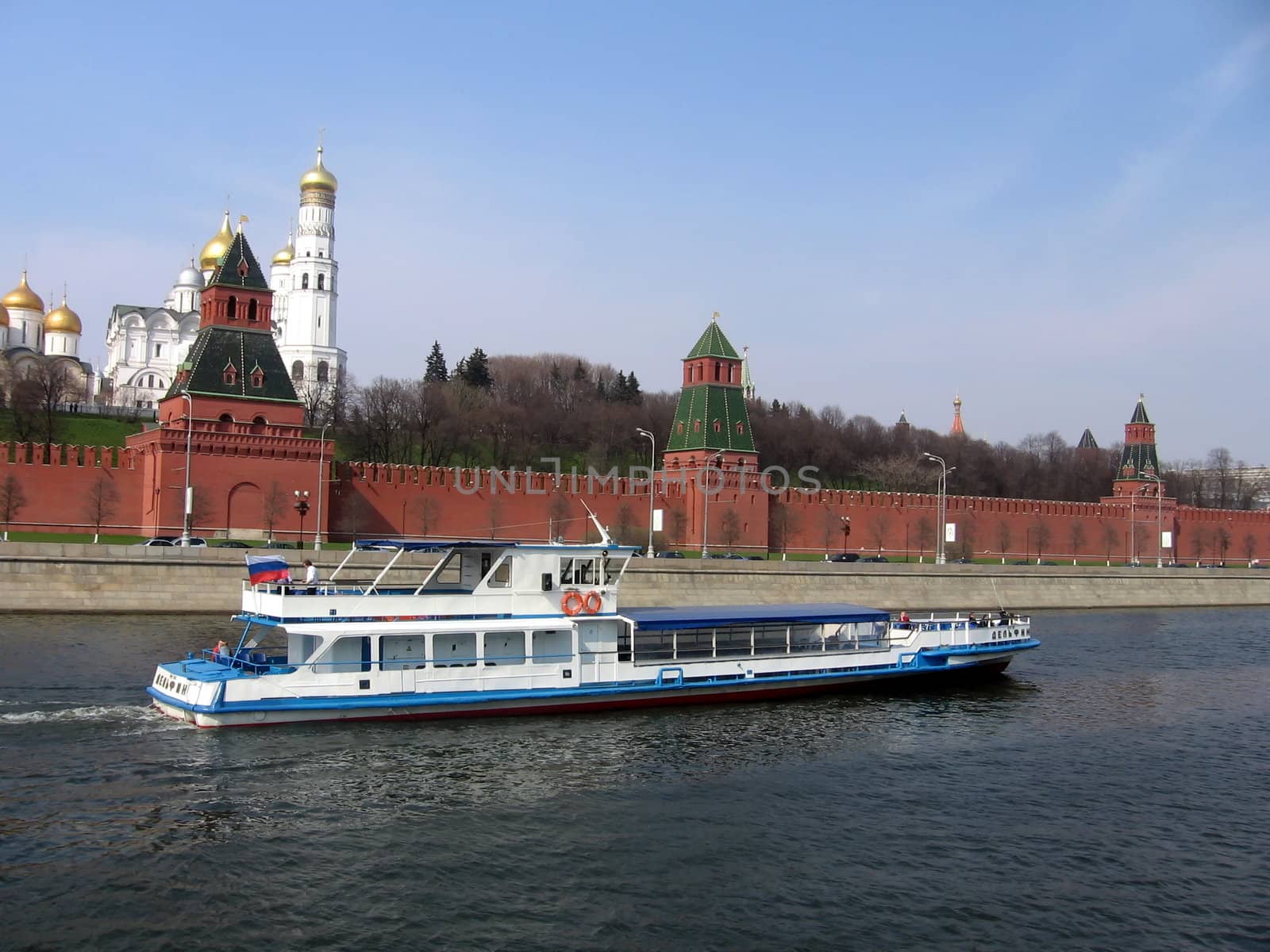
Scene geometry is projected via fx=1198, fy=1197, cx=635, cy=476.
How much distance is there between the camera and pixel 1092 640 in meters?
40.1

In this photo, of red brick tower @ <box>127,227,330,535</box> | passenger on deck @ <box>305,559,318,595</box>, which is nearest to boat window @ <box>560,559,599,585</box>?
passenger on deck @ <box>305,559,318,595</box>

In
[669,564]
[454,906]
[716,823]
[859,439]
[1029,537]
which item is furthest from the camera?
[859,439]

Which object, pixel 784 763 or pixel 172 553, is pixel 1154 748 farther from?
pixel 172 553

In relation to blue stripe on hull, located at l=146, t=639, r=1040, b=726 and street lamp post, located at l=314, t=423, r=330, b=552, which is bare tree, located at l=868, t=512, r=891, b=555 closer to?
street lamp post, located at l=314, t=423, r=330, b=552

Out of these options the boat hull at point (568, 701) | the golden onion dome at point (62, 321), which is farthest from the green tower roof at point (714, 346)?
the golden onion dome at point (62, 321)

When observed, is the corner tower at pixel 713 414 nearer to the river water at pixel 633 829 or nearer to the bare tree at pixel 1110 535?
the bare tree at pixel 1110 535

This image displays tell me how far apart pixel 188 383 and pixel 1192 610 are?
1758 inches

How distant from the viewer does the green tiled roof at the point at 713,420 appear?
6094 cm

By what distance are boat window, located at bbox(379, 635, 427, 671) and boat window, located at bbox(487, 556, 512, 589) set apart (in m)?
1.96

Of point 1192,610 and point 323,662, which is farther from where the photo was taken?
point 1192,610

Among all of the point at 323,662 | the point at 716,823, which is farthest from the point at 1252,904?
the point at 323,662

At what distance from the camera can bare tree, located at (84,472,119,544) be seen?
4597 centimetres

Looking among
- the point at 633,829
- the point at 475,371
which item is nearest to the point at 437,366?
the point at 475,371

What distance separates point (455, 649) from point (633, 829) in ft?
26.5
